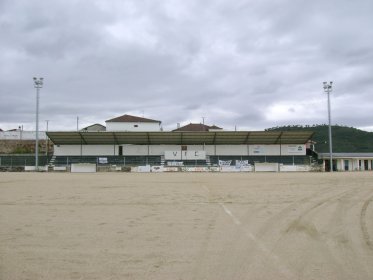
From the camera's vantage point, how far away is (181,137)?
251 ft

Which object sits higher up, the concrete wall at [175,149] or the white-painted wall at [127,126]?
A: the white-painted wall at [127,126]

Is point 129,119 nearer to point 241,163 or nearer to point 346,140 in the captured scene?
point 241,163

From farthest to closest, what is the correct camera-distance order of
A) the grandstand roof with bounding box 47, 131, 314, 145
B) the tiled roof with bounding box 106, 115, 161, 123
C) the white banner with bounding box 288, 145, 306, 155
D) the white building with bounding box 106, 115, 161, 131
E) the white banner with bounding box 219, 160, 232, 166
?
the tiled roof with bounding box 106, 115, 161, 123 < the white building with bounding box 106, 115, 161, 131 < the white banner with bounding box 288, 145, 306, 155 < the grandstand roof with bounding box 47, 131, 314, 145 < the white banner with bounding box 219, 160, 232, 166

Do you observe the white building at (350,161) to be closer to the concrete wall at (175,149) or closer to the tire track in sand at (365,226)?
the concrete wall at (175,149)

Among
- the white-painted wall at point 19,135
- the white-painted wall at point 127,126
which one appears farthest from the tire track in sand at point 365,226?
the white-painted wall at point 19,135

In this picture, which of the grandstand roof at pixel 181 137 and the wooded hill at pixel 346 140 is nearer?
the grandstand roof at pixel 181 137

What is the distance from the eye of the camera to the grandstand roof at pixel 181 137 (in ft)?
246

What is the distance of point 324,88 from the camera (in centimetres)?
7119

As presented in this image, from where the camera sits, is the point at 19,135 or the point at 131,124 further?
the point at 19,135

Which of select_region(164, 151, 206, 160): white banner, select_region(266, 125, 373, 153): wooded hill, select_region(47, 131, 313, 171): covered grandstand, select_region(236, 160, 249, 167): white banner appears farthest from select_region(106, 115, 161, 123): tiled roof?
select_region(266, 125, 373, 153): wooded hill

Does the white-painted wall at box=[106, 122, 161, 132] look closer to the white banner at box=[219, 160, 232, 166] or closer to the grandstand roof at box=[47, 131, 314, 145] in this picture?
the grandstand roof at box=[47, 131, 314, 145]

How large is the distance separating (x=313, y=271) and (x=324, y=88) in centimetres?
6930

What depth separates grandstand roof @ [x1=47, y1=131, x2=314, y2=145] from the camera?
75.1m

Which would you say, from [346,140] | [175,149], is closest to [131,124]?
[175,149]
